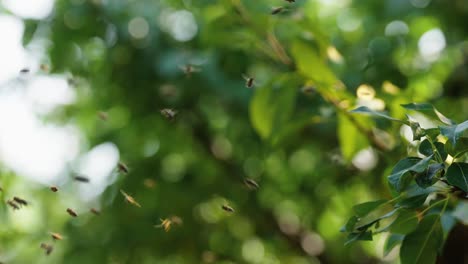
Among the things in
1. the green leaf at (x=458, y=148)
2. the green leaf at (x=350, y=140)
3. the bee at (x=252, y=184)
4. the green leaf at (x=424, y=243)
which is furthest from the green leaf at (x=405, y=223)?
the green leaf at (x=350, y=140)

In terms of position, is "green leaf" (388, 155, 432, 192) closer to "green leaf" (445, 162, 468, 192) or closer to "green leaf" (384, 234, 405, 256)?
"green leaf" (445, 162, 468, 192)

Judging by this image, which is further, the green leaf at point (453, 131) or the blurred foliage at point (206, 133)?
the blurred foliage at point (206, 133)

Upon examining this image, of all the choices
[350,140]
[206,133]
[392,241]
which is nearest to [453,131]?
[392,241]

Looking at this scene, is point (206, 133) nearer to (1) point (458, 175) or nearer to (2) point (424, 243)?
(2) point (424, 243)

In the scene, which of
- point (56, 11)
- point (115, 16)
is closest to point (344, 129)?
point (115, 16)

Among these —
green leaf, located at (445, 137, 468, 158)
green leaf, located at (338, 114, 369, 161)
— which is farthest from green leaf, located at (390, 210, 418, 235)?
green leaf, located at (338, 114, 369, 161)

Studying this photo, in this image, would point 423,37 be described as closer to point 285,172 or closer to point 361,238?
point 285,172

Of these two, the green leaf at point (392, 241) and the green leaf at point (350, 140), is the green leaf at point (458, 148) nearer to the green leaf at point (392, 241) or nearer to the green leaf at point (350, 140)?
the green leaf at point (392, 241)
